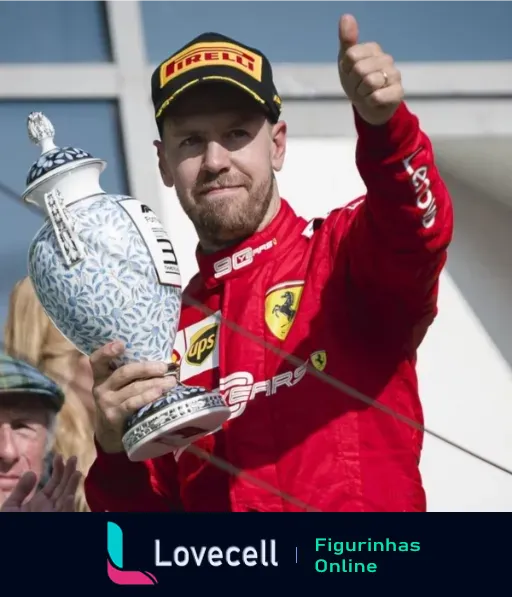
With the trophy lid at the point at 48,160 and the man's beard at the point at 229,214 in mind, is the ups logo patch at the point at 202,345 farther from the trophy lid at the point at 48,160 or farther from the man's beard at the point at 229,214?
the trophy lid at the point at 48,160

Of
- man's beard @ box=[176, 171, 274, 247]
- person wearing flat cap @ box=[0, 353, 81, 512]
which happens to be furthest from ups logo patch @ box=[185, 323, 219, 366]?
person wearing flat cap @ box=[0, 353, 81, 512]

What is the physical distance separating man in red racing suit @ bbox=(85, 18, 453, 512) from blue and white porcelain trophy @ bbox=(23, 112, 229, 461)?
0.33ft

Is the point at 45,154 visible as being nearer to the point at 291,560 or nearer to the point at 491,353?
the point at 291,560

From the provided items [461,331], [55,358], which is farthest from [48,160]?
[461,331]

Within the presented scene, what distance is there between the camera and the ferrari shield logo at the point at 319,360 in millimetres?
1555

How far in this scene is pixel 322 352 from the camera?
1.56m

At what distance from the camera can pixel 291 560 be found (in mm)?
1623

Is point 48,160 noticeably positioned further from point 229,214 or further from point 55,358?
point 55,358

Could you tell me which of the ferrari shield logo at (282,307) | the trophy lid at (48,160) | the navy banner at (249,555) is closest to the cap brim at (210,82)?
the trophy lid at (48,160)

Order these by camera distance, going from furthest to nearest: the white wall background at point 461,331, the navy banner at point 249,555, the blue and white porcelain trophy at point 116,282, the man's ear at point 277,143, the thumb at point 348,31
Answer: the white wall background at point 461,331
the man's ear at point 277,143
the navy banner at point 249,555
the blue and white porcelain trophy at point 116,282
the thumb at point 348,31

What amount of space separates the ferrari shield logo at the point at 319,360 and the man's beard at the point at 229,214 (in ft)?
0.61

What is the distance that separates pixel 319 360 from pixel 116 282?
0.83 feet

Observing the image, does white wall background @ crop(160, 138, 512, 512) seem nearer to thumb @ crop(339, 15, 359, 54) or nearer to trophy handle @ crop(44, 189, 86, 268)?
trophy handle @ crop(44, 189, 86, 268)

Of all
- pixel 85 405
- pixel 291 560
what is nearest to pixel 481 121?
pixel 85 405
